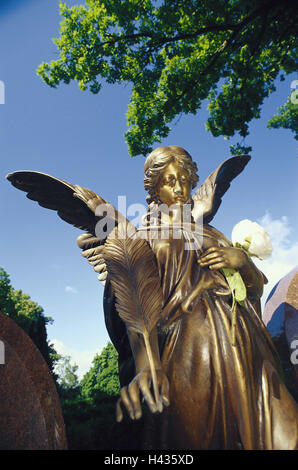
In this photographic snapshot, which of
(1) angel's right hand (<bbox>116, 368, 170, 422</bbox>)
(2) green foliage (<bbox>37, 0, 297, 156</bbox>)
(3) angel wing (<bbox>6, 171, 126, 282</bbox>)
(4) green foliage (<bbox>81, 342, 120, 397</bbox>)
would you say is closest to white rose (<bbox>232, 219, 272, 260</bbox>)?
(3) angel wing (<bbox>6, 171, 126, 282</bbox>)

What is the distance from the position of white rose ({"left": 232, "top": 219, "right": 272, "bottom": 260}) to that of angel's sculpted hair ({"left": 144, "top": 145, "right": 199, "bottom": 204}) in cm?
71

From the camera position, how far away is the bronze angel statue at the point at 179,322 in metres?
1.83

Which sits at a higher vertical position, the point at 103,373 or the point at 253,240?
the point at 253,240

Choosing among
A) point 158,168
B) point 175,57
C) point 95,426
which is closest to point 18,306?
point 95,426

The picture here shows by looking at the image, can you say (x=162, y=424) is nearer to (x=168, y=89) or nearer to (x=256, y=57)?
(x=168, y=89)

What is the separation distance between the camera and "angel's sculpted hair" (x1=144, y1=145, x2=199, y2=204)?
114 inches

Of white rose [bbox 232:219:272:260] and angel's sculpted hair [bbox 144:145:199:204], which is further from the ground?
angel's sculpted hair [bbox 144:145:199:204]

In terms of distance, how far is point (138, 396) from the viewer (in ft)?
5.80

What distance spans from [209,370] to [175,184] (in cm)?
158

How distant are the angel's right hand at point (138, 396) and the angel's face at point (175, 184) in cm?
152

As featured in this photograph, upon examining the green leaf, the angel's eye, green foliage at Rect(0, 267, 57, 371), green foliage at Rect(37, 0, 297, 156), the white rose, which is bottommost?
the green leaf

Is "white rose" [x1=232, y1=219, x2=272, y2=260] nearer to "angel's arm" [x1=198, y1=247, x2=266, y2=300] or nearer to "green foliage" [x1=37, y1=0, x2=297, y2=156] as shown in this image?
"angel's arm" [x1=198, y1=247, x2=266, y2=300]

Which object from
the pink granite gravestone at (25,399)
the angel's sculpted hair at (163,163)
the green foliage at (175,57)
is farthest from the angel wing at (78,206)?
the green foliage at (175,57)

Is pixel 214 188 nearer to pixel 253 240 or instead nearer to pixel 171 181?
pixel 171 181
